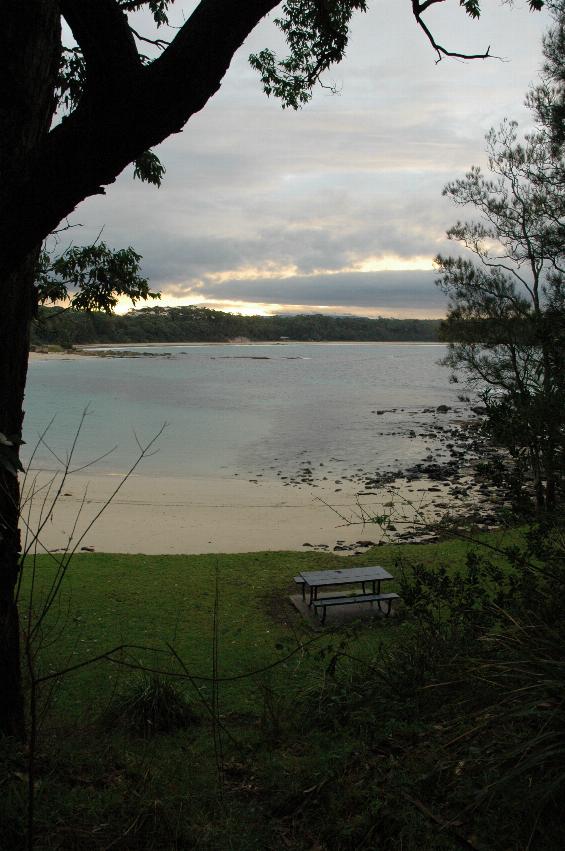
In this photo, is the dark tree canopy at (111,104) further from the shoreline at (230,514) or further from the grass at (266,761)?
the shoreline at (230,514)

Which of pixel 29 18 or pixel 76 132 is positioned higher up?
pixel 29 18

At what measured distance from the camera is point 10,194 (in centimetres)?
239

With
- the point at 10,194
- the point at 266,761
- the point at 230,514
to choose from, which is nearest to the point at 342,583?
the point at 266,761

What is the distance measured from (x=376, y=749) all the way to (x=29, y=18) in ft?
12.6

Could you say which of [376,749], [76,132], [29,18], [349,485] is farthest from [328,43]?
[349,485]

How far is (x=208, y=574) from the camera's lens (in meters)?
10.9

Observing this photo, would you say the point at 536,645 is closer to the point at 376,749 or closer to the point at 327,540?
the point at 376,749

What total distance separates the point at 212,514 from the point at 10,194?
1581cm

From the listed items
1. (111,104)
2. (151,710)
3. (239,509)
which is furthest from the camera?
(239,509)

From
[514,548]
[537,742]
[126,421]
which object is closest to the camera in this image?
[537,742]

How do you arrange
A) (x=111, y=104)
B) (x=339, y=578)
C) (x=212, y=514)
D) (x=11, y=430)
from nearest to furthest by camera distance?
1. (x=111, y=104)
2. (x=11, y=430)
3. (x=339, y=578)
4. (x=212, y=514)

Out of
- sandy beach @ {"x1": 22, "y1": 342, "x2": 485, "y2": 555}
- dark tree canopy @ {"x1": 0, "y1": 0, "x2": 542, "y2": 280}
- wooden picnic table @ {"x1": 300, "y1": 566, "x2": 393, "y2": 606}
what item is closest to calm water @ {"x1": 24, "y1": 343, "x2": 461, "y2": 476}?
sandy beach @ {"x1": 22, "y1": 342, "x2": 485, "y2": 555}

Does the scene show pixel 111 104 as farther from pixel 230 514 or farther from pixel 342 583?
pixel 230 514

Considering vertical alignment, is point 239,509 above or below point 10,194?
below
